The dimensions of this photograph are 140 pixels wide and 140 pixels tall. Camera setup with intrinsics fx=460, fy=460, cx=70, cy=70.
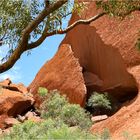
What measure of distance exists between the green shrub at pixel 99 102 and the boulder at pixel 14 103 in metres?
4.06

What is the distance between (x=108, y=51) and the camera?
80.3 feet

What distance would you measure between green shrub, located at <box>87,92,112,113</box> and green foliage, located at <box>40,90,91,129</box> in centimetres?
117

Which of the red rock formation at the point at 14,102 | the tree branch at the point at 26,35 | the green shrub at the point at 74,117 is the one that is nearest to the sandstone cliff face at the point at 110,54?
the green shrub at the point at 74,117

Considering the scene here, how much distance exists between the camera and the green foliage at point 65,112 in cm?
2009

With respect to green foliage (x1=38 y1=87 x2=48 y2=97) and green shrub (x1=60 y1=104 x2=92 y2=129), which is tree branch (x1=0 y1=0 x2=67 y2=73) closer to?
green shrub (x1=60 y1=104 x2=92 y2=129)

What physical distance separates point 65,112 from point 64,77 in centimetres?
499

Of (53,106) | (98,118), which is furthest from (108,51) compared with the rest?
(53,106)

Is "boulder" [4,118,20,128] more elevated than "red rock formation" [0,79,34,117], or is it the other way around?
"red rock formation" [0,79,34,117]

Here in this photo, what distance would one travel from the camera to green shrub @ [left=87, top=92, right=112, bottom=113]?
906 inches

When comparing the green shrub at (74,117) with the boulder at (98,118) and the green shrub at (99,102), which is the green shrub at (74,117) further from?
the green shrub at (99,102)

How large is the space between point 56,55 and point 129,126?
10519mm

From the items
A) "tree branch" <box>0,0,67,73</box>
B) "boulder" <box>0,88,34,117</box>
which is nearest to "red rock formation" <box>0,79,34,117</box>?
"boulder" <box>0,88,34,117</box>

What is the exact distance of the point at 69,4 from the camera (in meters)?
12.8

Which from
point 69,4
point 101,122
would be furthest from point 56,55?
point 69,4
